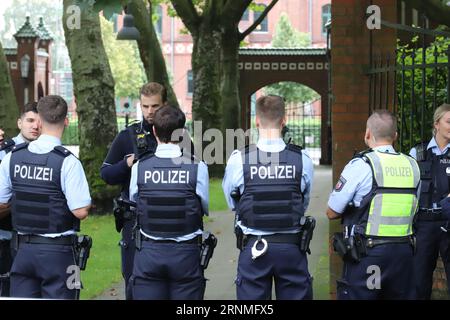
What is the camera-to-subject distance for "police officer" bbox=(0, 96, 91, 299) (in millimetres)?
6367

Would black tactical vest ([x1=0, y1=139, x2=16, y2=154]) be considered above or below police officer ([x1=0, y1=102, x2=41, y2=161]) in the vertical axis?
below

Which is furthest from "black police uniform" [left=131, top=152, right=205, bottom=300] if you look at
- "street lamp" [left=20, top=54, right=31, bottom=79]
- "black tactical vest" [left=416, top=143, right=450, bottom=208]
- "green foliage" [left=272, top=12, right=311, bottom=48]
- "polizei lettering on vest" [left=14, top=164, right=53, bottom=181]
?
"green foliage" [left=272, top=12, right=311, bottom=48]

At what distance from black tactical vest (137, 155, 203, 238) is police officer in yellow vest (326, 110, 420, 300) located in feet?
3.39

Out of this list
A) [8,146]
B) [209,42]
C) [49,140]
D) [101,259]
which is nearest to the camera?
[49,140]

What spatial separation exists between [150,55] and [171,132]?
57.7 feet

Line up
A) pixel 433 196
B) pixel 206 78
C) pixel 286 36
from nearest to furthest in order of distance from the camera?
pixel 433 196, pixel 206 78, pixel 286 36

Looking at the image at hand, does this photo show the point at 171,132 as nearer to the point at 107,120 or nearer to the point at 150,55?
the point at 107,120

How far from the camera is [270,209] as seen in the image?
6.29 m

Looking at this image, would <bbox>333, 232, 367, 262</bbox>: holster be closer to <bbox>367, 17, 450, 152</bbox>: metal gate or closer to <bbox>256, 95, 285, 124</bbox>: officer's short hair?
<bbox>256, 95, 285, 124</bbox>: officer's short hair

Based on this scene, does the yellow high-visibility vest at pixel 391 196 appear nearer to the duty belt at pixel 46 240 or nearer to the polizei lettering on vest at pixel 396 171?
the polizei lettering on vest at pixel 396 171

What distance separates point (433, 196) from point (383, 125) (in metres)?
1.44

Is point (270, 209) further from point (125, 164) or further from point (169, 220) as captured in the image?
point (125, 164)

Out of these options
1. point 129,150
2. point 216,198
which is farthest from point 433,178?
point 216,198
